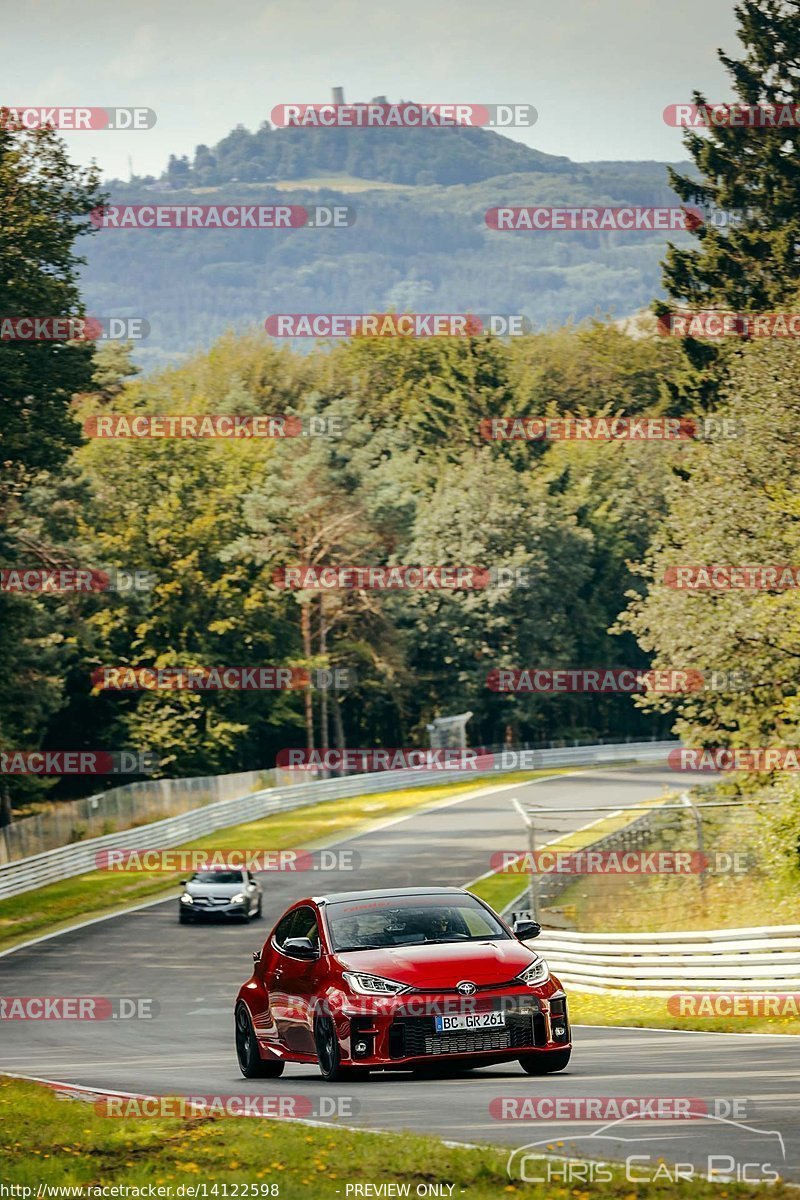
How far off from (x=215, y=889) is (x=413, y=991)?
27.1 meters

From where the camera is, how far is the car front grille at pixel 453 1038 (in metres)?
12.4

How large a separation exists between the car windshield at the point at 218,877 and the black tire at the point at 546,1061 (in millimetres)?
26753

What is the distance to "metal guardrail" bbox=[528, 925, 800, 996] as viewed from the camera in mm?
19125

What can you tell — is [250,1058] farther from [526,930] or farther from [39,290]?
[39,290]

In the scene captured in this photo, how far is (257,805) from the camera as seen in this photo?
203ft

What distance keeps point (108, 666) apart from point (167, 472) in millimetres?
9498

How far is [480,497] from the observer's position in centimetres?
8875
